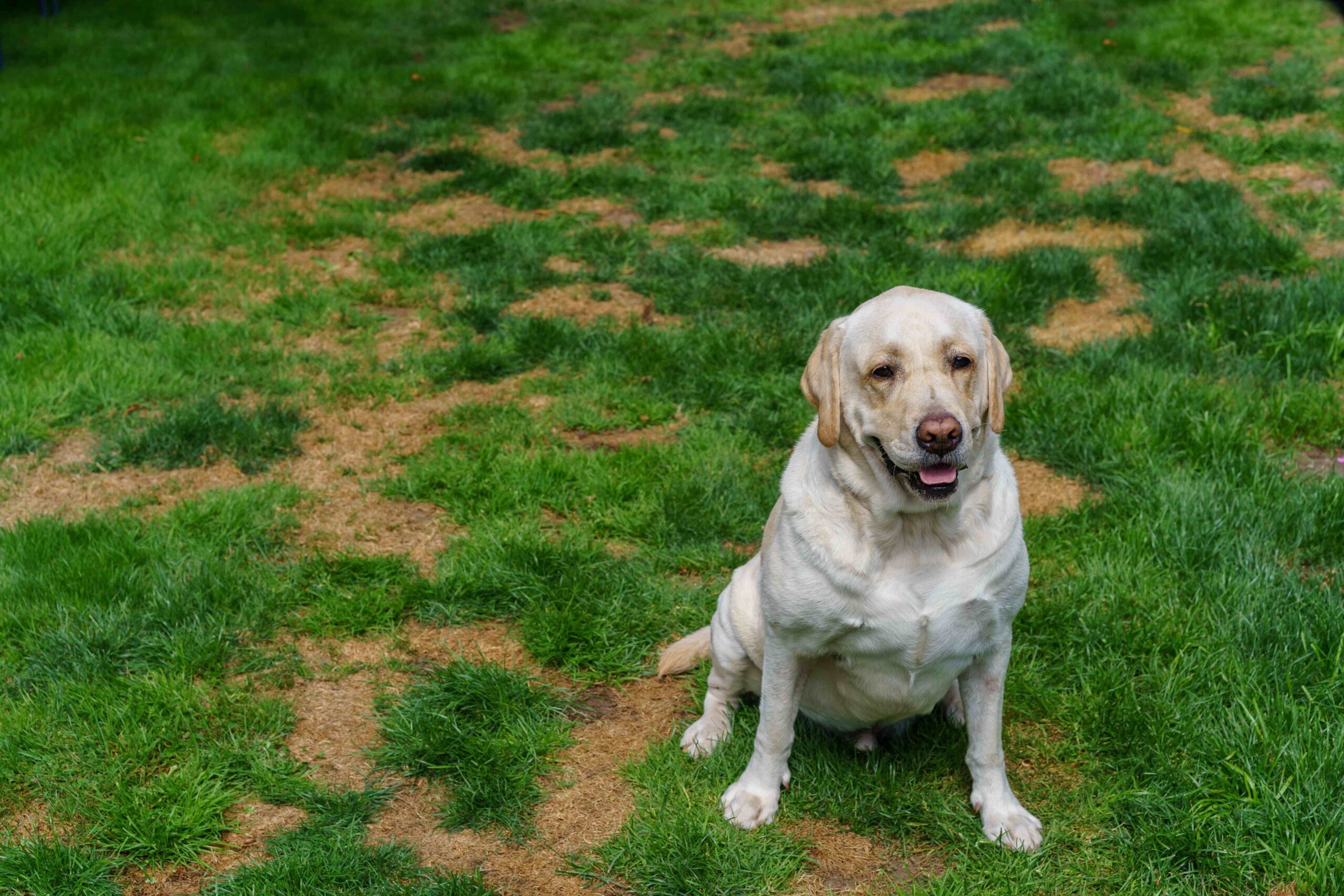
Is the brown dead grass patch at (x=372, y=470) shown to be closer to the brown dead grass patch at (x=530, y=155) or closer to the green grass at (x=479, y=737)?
the green grass at (x=479, y=737)

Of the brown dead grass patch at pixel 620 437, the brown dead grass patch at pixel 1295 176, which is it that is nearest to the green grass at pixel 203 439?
the brown dead grass patch at pixel 620 437

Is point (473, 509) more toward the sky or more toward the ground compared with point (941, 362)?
more toward the ground

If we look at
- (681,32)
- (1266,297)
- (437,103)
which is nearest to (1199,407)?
(1266,297)

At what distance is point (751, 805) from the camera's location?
2.88m

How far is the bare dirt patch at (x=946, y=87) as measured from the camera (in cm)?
918

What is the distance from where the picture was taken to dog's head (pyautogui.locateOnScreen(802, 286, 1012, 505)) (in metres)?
2.45

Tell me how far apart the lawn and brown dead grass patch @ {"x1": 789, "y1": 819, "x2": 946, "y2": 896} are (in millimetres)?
11

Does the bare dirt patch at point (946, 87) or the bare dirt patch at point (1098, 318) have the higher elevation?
the bare dirt patch at point (946, 87)

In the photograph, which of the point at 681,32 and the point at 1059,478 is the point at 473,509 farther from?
the point at 681,32

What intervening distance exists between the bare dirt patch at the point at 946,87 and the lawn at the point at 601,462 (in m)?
0.06

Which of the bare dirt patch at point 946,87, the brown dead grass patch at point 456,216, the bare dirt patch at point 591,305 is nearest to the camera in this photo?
the bare dirt patch at point 591,305

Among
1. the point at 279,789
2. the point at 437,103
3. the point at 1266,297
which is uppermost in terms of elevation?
the point at 437,103

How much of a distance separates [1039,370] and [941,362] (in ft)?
8.71

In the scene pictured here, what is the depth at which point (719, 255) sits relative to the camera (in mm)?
6570
